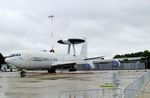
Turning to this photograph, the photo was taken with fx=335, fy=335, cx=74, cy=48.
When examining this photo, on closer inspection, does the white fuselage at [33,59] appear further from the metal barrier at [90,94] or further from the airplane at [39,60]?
the metal barrier at [90,94]

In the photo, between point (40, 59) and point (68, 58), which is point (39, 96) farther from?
point (68, 58)

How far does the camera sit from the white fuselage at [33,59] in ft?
166

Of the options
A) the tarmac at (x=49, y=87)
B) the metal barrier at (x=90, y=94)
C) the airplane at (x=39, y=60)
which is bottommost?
the metal barrier at (x=90, y=94)

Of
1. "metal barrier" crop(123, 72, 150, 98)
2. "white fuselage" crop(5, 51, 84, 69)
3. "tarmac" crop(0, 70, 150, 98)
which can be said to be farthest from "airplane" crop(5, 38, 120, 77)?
"metal barrier" crop(123, 72, 150, 98)

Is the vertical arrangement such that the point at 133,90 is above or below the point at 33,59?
below

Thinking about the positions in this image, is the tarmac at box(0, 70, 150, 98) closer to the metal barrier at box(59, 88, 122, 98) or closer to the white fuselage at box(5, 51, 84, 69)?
the metal barrier at box(59, 88, 122, 98)

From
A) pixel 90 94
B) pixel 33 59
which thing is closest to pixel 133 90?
pixel 90 94

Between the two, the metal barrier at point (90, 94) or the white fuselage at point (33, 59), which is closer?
the metal barrier at point (90, 94)

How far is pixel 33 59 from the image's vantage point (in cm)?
5334

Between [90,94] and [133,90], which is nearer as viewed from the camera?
[133,90]

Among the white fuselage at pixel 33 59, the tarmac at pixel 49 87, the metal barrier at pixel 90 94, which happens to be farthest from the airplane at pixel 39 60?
the metal barrier at pixel 90 94

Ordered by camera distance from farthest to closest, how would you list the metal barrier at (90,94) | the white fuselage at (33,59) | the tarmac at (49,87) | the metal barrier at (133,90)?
the white fuselage at (33,59)
the tarmac at (49,87)
the metal barrier at (90,94)
the metal barrier at (133,90)

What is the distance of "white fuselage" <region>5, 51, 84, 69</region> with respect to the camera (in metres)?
50.7

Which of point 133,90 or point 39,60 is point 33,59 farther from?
point 133,90
